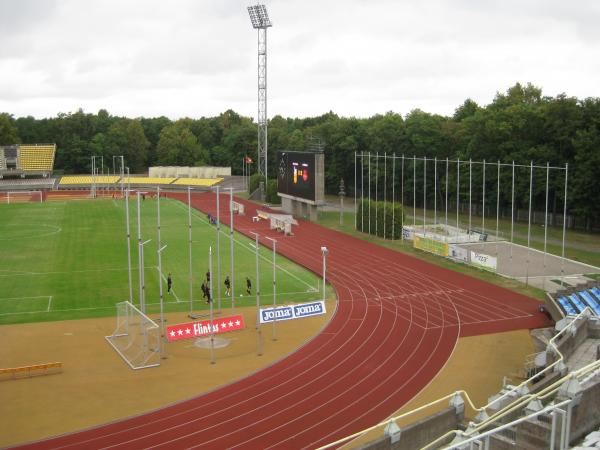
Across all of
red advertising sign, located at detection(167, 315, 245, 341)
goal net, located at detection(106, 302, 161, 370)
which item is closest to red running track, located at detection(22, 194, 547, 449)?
red advertising sign, located at detection(167, 315, 245, 341)

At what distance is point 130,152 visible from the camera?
123188 mm

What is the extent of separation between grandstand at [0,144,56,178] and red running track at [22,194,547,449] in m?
82.6

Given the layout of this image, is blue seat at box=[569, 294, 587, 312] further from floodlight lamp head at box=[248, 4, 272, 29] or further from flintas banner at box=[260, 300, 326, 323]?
floodlight lamp head at box=[248, 4, 272, 29]

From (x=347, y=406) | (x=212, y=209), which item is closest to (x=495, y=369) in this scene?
(x=347, y=406)

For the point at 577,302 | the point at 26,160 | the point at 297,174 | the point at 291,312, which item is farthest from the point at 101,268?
the point at 26,160

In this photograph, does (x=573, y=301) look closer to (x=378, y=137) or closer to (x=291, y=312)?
(x=291, y=312)

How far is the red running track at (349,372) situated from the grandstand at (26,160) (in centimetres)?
8261

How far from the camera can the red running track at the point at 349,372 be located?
17234 millimetres

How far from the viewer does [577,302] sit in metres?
27.7

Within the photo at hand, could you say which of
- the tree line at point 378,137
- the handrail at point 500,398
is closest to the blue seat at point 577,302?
the handrail at point 500,398

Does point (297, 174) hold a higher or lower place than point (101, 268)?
higher

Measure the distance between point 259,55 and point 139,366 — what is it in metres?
61.8

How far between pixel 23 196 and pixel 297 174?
4829 cm

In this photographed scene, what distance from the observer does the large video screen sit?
59.0 meters
